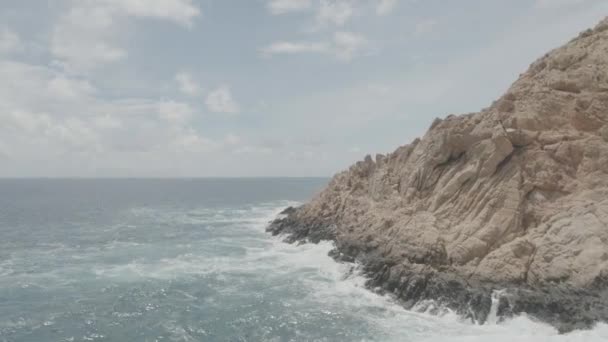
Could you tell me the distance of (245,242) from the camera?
187 feet

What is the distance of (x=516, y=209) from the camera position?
3353 cm

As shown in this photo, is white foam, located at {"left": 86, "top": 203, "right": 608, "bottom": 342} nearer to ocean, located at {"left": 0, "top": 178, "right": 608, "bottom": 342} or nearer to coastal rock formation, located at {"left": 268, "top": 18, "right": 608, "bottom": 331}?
ocean, located at {"left": 0, "top": 178, "right": 608, "bottom": 342}

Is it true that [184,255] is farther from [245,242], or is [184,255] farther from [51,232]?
[51,232]

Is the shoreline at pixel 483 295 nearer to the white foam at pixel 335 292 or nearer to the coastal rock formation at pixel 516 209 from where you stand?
the coastal rock formation at pixel 516 209

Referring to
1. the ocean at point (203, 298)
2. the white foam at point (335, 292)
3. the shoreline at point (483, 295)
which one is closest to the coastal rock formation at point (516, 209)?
the shoreline at point (483, 295)

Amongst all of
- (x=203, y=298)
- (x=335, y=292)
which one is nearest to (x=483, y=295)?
(x=335, y=292)

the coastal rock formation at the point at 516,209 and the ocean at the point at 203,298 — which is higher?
the coastal rock formation at the point at 516,209

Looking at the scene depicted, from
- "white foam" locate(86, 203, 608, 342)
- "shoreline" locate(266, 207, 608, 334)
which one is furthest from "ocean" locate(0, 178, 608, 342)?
"shoreline" locate(266, 207, 608, 334)

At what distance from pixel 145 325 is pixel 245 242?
28071 millimetres

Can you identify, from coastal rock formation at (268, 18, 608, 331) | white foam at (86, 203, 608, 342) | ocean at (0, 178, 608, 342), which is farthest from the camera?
coastal rock formation at (268, 18, 608, 331)

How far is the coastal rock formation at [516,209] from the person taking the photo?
28.5m

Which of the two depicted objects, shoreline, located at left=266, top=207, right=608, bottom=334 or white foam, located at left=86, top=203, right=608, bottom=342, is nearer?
white foam, located at left=86, top=203, right=608, bottom=342

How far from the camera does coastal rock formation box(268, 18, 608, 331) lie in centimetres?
2853

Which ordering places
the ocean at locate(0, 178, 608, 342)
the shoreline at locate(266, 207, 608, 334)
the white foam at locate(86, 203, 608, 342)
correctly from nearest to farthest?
1. the white foam at locate(86, 203, 608, 342)
2. the shoreline at locate(266, 207, 608, 334)
3. the ocean at locate(0, 178, 608, 342)
